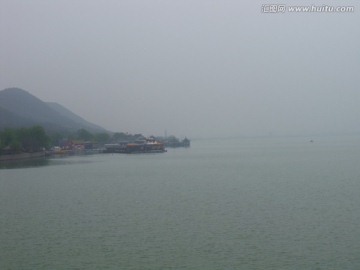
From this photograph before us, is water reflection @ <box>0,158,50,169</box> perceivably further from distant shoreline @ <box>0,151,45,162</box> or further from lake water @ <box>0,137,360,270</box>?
lake water @ <box>0,137,360,270</box>

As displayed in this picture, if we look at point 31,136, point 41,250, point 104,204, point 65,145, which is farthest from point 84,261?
point 65,145

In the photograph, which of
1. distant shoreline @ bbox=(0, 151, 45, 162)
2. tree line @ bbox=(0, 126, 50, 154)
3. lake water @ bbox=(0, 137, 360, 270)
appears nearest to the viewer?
lake water @ bbox=(0, 137, 360, 270)

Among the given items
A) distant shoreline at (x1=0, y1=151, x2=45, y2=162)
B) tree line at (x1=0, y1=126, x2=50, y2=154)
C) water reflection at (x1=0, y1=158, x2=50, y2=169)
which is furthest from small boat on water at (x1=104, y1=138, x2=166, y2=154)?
water reflection at (x1=0, y1=158, x2=50, y2=169)

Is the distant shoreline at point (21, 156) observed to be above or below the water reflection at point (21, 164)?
above

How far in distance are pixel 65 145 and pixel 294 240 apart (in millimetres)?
52957

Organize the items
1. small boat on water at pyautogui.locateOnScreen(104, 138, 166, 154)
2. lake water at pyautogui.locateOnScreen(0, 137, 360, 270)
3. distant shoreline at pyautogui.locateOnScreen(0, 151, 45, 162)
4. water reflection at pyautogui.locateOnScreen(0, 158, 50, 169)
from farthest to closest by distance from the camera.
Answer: small boat on water at pyautogui.locateOnScreen(104, 138, 166, 154)
distant shoreline at pyautogui.locateOnScreen(0, 151, 45, 162)
water reflection at pyautogui.locateOnScreen(0, 158, 50, 169)
lake water at pyautogui.locateOnScreen(0, 137, 360, 270)

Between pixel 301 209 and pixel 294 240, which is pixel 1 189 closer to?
pixel 301 209

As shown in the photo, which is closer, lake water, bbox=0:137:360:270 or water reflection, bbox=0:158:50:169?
lake water, bbox=0:137:360:270

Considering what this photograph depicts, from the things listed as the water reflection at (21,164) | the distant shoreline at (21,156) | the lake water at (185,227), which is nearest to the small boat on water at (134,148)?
the distant shoreline at (21,156)

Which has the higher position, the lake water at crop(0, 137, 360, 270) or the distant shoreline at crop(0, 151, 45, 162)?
the distant shoreline at crop(0, 151, 45, 162)

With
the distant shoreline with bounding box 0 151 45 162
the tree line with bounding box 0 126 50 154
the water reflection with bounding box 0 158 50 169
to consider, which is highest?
the tree line with bounding box 0 126 50 154

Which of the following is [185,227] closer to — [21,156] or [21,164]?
[21,164]

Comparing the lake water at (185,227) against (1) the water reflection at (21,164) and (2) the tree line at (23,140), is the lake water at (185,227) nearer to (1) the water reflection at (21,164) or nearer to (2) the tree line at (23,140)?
(1) the water reflection at (21,164)

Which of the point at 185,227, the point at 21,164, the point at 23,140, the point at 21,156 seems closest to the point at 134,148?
the point at 23,140
